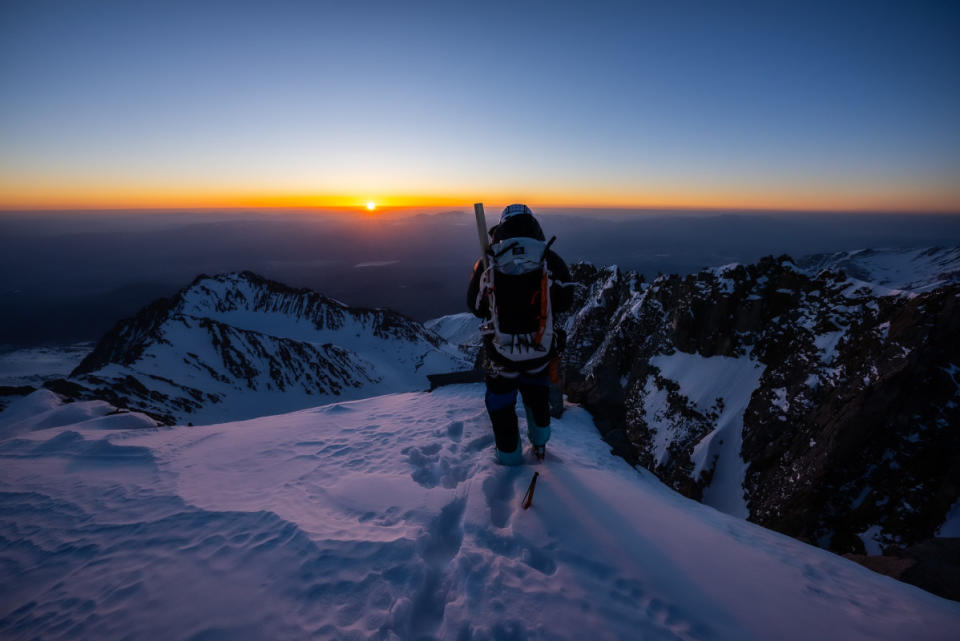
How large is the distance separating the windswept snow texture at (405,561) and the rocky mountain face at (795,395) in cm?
478

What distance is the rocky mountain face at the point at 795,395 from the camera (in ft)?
66.5

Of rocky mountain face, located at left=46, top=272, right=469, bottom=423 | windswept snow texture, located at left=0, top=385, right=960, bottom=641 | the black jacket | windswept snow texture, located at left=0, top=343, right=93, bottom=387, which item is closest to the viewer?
windswept snow texture, located at left=0, top=385, right=960, bottom=641

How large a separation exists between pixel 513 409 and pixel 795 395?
111 feet

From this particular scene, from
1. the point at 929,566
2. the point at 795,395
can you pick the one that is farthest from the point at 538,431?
the point at 795,395

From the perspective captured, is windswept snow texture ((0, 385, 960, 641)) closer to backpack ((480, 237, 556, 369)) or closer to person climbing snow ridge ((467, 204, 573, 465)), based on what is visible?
person climbing snow ridge ((467, 204, 573, 465))

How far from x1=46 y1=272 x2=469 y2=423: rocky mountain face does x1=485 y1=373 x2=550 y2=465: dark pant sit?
3023 cm

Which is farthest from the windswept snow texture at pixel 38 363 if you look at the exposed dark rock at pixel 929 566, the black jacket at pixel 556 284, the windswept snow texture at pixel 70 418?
the exposed dark rock at pixel 929 566

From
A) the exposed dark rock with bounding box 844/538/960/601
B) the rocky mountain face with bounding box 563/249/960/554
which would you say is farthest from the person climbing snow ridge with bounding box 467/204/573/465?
the exposed dark rock with bounding box 844/538/960/601

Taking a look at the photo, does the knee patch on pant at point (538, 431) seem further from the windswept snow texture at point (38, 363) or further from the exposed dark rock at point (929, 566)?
the windswept snow texture at point (38, 363)

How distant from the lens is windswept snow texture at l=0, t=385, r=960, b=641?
313 centimetres

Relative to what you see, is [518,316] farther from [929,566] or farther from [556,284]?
[929,566]

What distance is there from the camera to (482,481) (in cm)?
529

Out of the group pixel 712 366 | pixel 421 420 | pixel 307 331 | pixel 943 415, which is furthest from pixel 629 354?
pixel 307 331

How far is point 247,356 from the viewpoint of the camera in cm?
8019
